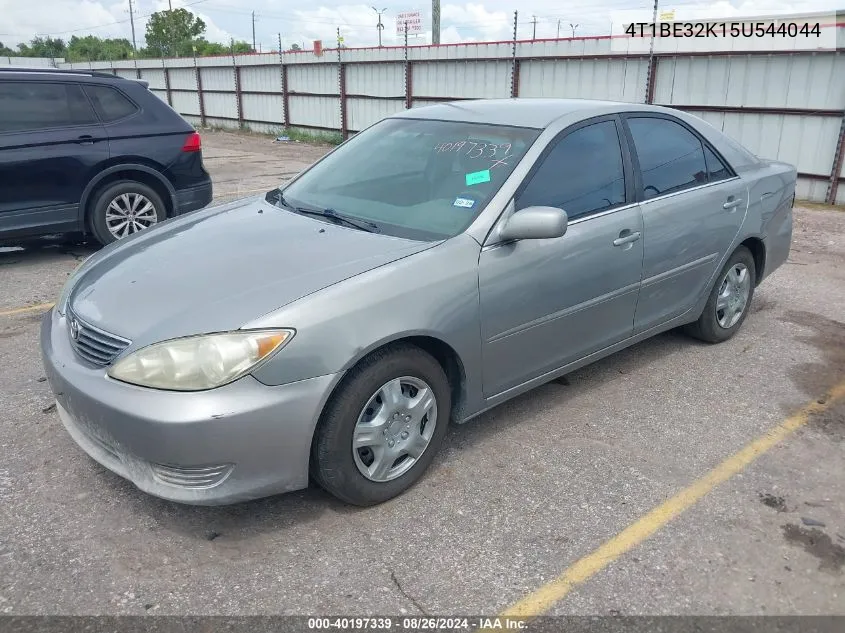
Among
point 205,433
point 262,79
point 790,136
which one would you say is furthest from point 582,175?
point 262,79

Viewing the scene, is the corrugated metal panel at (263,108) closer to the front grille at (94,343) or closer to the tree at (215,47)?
the front grille at (94,343)

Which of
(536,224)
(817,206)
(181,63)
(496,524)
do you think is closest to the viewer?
(496,524)

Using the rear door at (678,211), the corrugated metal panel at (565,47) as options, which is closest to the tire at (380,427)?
the rear door at (678,211)

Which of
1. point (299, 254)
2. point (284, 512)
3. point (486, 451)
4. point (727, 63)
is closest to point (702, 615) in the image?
point (486, 451)

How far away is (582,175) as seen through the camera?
3754mm

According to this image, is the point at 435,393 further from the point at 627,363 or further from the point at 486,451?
the point at 627,363

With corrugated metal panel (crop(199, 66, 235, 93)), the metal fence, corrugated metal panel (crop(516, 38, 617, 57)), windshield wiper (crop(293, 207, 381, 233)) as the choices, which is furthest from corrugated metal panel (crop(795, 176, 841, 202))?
corrugated metal panel (crop(199, 66, 235, 93))

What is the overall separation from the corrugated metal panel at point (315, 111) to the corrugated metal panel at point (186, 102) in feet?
22.7

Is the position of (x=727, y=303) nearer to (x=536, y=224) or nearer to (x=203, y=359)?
(x=536, y=224)

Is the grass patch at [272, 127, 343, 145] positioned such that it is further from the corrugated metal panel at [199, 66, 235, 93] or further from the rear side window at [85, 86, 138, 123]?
the rear side window at [85, 86, 138, 123]

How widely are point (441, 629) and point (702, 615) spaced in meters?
0.91

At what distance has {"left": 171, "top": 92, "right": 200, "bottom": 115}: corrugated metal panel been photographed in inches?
1045

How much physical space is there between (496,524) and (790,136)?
33.5 feet

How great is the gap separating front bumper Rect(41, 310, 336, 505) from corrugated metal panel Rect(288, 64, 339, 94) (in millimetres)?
18016
